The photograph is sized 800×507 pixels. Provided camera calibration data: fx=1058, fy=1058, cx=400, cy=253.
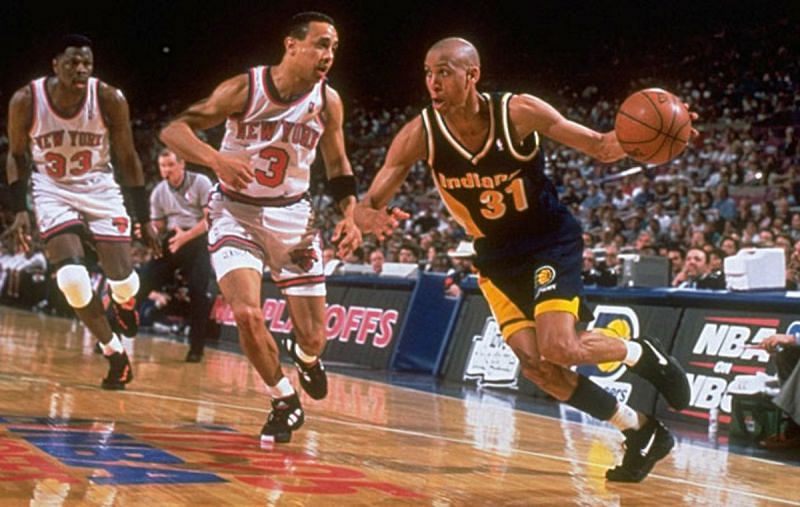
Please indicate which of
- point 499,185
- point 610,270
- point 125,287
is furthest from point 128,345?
point 499,185

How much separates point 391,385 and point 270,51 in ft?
65.3

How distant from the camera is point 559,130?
4254 millimetres

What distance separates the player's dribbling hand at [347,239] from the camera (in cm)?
441

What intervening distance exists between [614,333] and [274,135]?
359cm

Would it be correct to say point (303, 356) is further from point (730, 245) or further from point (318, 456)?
point (730, 245)

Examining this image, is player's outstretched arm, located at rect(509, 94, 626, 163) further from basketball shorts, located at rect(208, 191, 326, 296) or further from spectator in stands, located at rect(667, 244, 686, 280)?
spectator in stands, located at rect(667, 244, 686, 280)

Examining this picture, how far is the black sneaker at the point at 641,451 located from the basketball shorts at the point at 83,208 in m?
3.82

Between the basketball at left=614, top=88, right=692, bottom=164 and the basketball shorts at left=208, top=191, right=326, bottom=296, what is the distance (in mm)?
1874

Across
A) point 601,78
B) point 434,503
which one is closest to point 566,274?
point 434,503

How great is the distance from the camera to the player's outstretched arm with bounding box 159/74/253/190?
4625 millimetres

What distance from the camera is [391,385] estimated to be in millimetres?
8797

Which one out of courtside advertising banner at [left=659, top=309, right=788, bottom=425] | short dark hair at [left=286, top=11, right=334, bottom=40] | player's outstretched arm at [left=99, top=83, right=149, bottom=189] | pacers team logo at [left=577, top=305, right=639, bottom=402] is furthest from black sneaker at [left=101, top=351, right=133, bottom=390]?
courtside advertising banner at [left=659, top=309, right=788, bottom=425]

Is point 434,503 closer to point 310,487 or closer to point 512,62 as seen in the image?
point 310,487

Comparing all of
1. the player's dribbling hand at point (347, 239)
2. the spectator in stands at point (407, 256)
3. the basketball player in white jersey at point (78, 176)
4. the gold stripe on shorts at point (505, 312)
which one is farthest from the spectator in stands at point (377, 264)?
the player's dribbling hand at point (347, 239)
